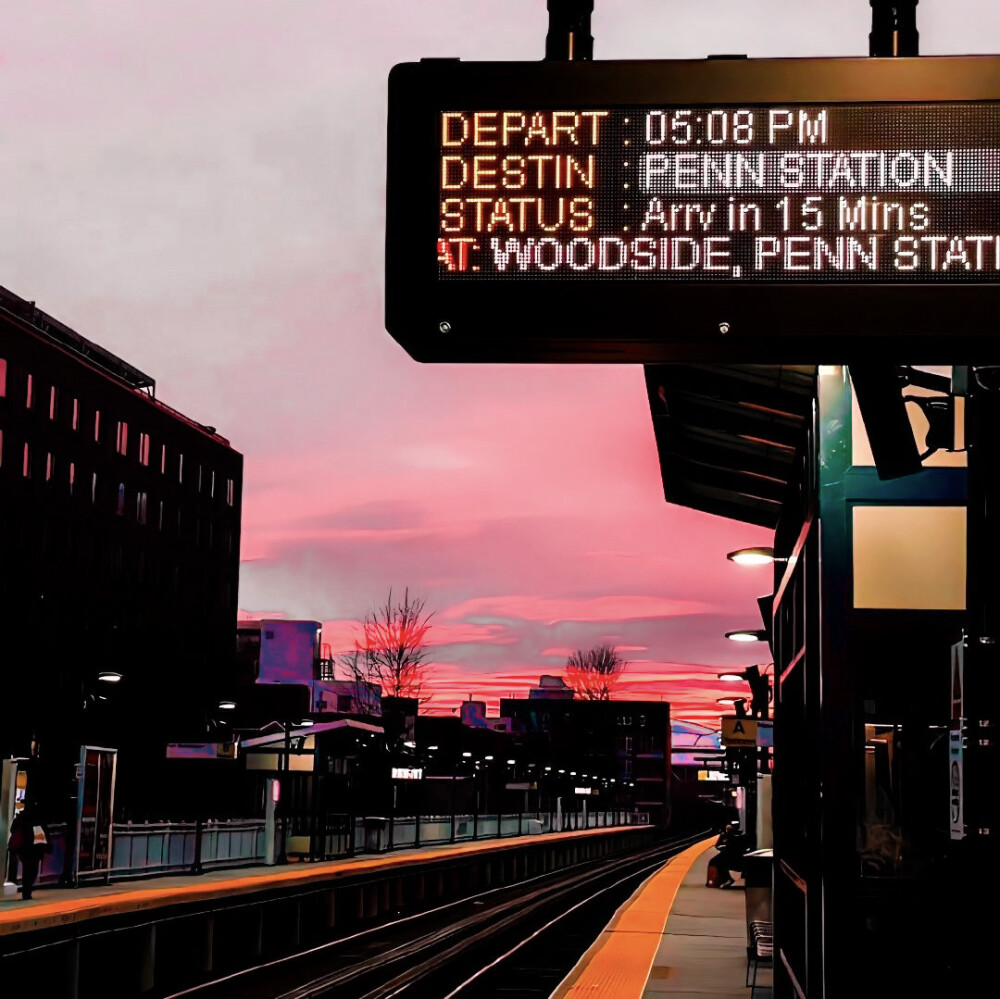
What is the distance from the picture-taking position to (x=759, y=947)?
54.2 feet

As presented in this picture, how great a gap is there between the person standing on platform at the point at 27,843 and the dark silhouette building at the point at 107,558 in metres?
36.8

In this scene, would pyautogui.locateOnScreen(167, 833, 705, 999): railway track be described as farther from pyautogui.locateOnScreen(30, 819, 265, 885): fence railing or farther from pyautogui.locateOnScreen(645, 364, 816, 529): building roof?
pyautogui.locateOnScreen(645, 364, 816, 529): building roof

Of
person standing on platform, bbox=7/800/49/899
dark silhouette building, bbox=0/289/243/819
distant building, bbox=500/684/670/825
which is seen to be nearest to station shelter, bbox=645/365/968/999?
person standing on platform, bbox=7/800/49/899

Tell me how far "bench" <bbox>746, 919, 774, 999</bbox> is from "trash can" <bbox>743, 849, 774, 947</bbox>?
13.1 inches

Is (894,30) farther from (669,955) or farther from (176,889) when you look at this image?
(176,889)

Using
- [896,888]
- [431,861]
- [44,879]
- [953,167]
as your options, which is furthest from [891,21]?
[431,861]

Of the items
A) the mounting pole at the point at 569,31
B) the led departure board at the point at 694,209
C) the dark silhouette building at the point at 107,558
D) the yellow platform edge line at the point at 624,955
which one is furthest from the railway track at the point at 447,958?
the dark silhouette building at the point at 107,558

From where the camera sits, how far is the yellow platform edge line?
1727cm

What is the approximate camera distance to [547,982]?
28828 millimetres

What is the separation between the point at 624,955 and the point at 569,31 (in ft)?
60.1

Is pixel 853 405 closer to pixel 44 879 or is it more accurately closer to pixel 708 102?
pixel 708 102

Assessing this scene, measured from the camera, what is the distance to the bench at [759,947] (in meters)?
16.5

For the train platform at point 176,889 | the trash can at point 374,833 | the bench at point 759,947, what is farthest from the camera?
the trash can at point 374,833

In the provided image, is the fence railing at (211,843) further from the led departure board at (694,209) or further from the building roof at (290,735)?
the led departure board at (694,209)
